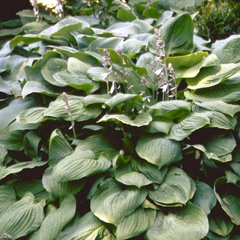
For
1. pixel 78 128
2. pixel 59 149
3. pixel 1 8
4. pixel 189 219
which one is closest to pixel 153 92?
pixel 78 128

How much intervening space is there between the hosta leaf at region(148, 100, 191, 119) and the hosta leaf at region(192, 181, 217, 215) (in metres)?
0.51

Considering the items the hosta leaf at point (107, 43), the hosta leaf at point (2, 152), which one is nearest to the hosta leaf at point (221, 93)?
the hosta leaf at point (107, 43)

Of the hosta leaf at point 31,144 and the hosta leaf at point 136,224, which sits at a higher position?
the hosta leaf at point 31,144

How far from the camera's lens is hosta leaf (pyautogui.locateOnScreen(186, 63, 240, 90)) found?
2830 mm

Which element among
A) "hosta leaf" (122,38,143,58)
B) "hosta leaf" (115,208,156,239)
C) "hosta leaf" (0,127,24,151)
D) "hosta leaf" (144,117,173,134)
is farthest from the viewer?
"hosta leaf" (122,38,143,58)

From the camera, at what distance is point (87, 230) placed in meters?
2.29

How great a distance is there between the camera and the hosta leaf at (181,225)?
2215 millimetres

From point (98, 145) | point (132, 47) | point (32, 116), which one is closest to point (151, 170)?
point (98, 145)

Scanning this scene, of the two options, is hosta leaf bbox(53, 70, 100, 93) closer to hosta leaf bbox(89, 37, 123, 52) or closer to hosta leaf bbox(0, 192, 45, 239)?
hosta leaf bbox(89, 37, 123, 52)

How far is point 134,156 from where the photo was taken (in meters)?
2.68

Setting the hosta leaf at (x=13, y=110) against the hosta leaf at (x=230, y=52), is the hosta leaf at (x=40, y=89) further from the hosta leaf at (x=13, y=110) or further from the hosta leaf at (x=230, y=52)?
the hosta leaf at (x=230, y=52)

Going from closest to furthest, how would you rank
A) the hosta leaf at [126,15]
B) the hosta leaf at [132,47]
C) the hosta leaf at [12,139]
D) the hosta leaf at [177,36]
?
the hosta leaf at [12,139] < the hosta leaf at [177,36] < the hosta leaf at [132,47] < the hosta leaf at [126,15]

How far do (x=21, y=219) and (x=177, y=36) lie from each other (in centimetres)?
203

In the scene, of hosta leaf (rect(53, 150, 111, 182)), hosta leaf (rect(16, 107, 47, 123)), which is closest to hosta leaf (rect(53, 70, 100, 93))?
hosta leaf (rect(16, 107, 47, 123))
